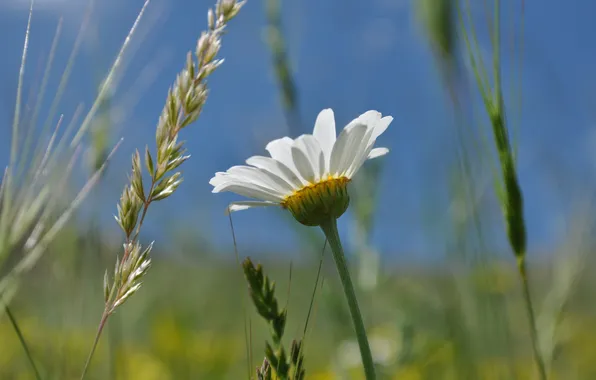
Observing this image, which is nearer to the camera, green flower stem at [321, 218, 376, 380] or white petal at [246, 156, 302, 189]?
green flower stem at [321, 218, 376, 380]

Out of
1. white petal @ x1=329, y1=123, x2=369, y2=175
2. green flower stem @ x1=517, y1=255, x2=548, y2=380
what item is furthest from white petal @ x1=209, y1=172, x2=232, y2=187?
green flower stem @ x1=517, y1=255, x2=548, y2=380

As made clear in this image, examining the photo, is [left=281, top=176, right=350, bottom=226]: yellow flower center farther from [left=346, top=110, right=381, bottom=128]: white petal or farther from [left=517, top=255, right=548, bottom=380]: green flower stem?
[left=517, top=255, right=548, bottom=380]: green flower stem

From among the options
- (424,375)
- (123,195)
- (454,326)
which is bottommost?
(424,375)

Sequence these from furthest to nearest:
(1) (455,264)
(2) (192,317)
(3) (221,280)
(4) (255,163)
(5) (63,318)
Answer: (3) (221,280), (2) (192,317), (1) (455,264), (5) (63,318), (4) (255,163)

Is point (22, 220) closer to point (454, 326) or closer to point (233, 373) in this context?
point (454, 326)

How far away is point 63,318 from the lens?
1.10 m

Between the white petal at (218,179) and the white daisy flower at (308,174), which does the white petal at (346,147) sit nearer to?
the white daisy flower at (308,174)

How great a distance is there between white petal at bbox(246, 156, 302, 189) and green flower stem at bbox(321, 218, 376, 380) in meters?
0.05

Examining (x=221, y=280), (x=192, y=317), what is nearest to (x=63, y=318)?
(x=192, y=317)

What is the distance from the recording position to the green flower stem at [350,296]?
50cm

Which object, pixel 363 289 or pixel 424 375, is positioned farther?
pixel 424 375

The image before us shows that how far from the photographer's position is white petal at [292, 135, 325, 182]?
615 mm

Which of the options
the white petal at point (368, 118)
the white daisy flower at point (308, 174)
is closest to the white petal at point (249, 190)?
the white daisy flower at point (308, 174)

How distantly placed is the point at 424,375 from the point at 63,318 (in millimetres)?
890
